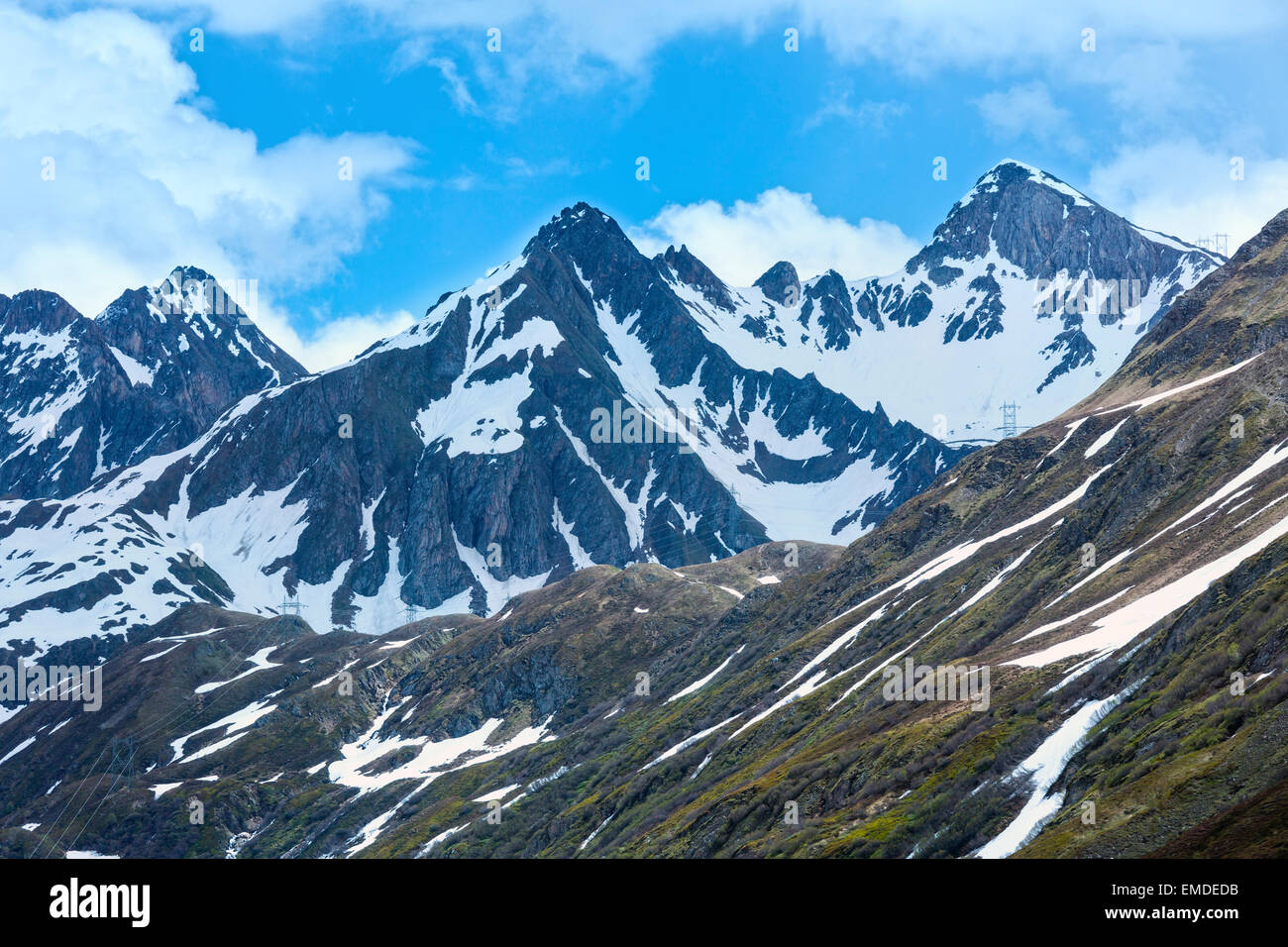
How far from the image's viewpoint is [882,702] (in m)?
86.5

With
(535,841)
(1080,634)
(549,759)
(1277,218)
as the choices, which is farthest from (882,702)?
(1277,218)

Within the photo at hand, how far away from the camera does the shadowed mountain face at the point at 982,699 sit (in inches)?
→ 1848

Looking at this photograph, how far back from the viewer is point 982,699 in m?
69.0

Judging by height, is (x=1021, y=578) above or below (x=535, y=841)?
above

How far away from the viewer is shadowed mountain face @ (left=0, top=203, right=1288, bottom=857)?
46938mm

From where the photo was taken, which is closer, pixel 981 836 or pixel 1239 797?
pixel 1239 797

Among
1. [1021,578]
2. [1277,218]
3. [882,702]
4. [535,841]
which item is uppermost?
[1277,218]

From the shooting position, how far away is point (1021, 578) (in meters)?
102
